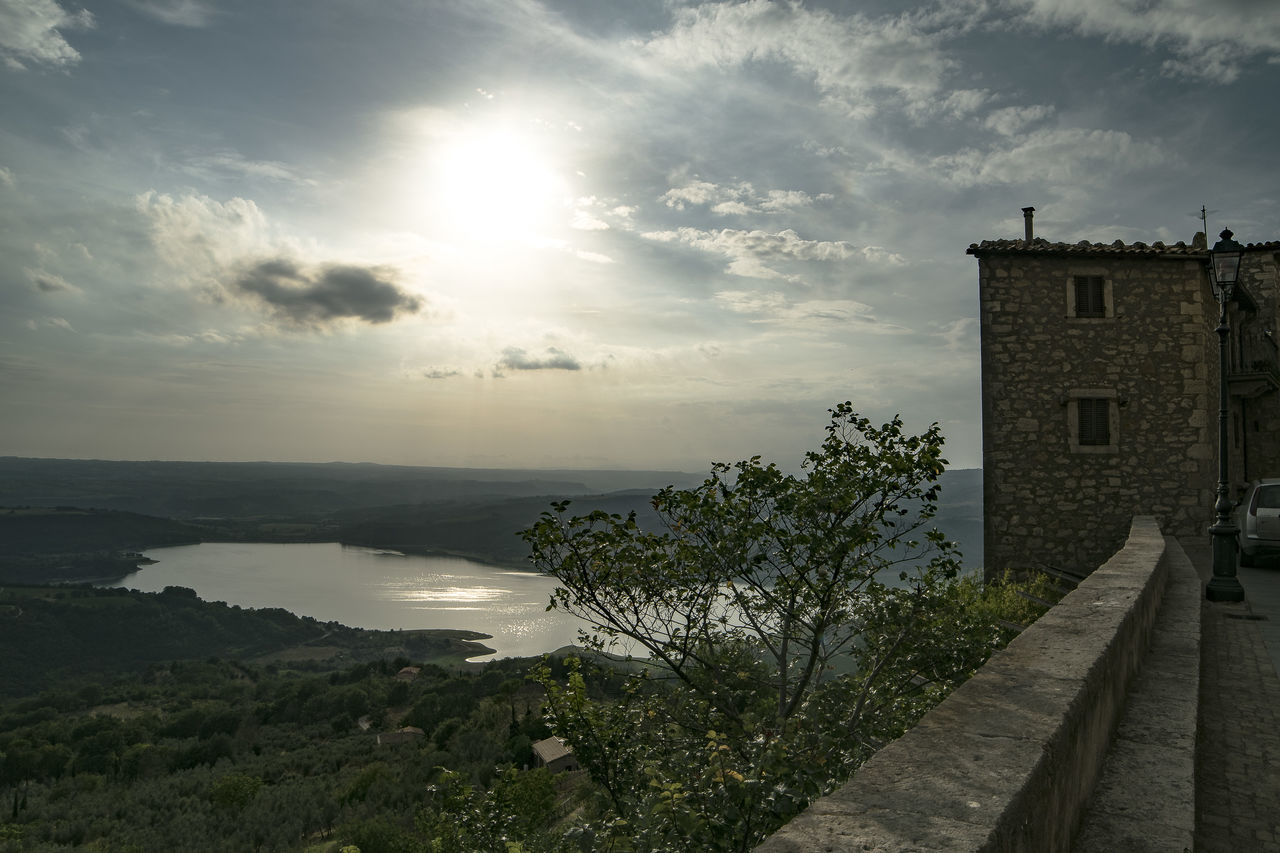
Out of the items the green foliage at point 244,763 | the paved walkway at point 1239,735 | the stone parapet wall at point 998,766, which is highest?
the stone parapet wall at point 998,766

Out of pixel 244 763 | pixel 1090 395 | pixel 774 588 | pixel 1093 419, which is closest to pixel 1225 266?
pixel 1090 395

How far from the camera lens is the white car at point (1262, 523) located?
41.1 feet

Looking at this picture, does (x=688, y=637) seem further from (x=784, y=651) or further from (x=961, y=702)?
(x=961, y=702)

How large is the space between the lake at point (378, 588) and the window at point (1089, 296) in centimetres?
8944

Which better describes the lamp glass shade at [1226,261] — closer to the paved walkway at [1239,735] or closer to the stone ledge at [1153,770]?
the paved walkway at [1239,735]

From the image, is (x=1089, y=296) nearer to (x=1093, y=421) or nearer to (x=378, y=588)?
(x=1093, y=421)

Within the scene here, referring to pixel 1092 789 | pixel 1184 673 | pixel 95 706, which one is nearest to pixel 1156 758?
pixel 1092 789

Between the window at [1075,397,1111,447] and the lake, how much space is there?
88.8 meters

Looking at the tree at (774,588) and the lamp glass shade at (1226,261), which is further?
the lamp glass shade at (1226,261)

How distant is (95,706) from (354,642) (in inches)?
1587

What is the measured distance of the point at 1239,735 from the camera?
184 inches

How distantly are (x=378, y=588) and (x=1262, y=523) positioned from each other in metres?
155

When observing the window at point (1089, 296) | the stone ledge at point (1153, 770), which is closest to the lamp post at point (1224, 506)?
the stone ledge at point (1153, 770)

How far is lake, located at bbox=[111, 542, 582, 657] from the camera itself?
11800cm
